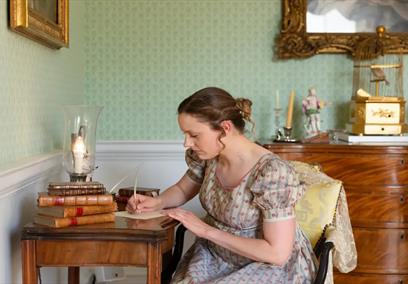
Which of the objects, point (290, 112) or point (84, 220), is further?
point (290, 112)

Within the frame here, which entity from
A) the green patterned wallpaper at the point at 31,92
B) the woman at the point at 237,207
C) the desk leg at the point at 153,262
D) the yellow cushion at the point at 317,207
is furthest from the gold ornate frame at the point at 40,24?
the yellow cushion at the point at 317,207

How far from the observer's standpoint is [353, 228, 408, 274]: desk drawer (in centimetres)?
316

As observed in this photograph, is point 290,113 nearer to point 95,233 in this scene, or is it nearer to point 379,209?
point 379,209

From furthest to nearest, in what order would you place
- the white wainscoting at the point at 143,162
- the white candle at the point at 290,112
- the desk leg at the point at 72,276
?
the white wainscoting at the point at 143,162 → the white candle at the point at 290,112 → the desk leg at the point at 72,276

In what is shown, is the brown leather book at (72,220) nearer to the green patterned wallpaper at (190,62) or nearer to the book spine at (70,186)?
the book spine at (70,186)

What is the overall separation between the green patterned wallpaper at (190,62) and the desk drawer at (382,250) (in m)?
0.81

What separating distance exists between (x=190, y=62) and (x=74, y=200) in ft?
5.97

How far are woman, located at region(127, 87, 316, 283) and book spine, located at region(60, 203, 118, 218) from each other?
0.21 m

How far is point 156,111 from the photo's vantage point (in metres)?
3.74

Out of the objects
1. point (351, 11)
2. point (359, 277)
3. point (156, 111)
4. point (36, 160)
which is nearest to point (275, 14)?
point (351, 11)

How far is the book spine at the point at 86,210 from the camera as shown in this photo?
6.61 ft

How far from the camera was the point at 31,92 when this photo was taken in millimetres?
2537

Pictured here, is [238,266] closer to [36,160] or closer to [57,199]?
[57,199]

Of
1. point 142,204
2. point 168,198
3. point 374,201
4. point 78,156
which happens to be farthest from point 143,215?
→ point 374,201
